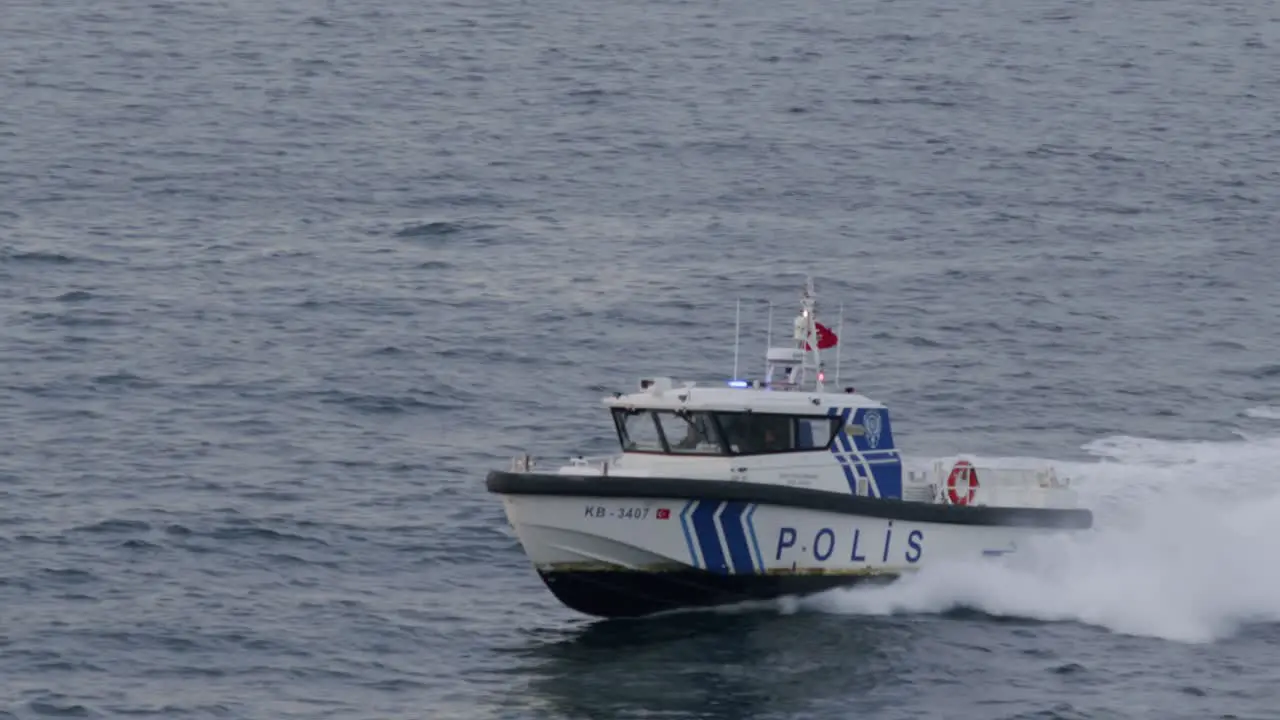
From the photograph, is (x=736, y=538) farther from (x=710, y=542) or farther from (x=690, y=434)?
(x=690, y=434)

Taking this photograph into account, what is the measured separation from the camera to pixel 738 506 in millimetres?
30062

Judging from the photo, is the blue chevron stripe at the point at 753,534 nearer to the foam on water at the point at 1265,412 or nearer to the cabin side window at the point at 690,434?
the cabin side window at the point at 690,434

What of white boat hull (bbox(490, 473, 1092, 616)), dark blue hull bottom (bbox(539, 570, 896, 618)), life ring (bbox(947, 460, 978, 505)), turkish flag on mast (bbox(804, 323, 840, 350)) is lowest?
dark blue hull bottom (bbox(539, 570, 896, 618))

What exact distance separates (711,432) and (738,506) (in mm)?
1090

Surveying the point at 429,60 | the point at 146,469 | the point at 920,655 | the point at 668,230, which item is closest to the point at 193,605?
the point at 146,469

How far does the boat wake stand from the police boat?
0.32 m

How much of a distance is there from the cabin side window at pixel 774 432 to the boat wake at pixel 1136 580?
2.04 meters

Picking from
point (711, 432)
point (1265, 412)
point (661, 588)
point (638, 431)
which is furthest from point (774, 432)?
point (1265, 412)

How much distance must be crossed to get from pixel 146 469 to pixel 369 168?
1076 inches

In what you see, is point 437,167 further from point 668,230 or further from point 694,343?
point 694,343

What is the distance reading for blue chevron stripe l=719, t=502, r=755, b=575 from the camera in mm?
30031

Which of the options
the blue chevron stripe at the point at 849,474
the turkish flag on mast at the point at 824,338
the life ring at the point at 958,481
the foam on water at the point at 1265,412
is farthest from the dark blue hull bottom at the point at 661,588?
the foam on water at the point at 1265,412

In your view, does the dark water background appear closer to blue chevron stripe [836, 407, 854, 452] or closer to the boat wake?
the boat wake

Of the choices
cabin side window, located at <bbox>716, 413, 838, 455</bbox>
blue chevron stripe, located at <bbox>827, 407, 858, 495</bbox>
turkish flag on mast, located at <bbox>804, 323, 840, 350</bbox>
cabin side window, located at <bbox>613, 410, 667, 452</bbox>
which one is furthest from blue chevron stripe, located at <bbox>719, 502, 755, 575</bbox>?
turkish flag on mast, located at <bbox>804, 323, 840, 350</bbox>
